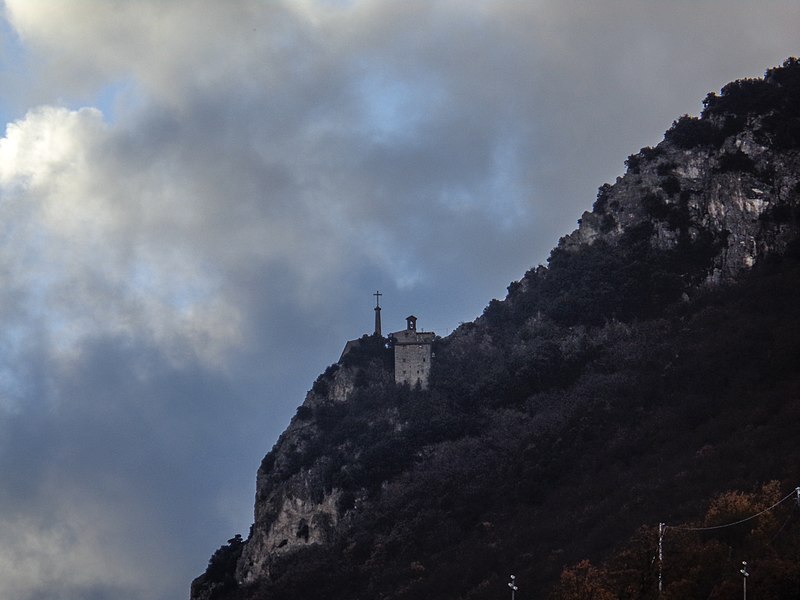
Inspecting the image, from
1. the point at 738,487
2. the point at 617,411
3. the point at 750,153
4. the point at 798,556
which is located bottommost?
the point at 798,556

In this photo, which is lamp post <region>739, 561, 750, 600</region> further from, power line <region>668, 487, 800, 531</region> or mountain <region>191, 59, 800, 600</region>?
mountain <region>191, 59, 800, 600</region>

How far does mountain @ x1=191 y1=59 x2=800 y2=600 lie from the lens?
10719 centimetres

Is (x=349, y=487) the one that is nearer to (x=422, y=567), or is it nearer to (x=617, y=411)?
(x=422, y=567)

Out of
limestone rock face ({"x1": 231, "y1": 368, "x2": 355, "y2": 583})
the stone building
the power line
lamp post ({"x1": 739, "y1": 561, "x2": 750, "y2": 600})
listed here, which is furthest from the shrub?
lamp post ({"x1": 739, "y1": 561, "x2": 750, "y2": 600})

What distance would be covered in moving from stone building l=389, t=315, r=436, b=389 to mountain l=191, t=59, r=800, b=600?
1050 millimetres

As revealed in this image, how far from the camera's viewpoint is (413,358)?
140 meters

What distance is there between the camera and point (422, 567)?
114 metres

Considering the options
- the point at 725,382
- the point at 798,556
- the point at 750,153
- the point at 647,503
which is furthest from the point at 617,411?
the point at 798,556

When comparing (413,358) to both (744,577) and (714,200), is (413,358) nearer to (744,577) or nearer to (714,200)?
(714,200)

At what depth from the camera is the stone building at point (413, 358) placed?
457 ft

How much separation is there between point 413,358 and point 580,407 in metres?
21.1

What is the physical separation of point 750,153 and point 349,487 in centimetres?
5231

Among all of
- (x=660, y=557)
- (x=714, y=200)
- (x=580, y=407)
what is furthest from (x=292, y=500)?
(x=660, y=557)

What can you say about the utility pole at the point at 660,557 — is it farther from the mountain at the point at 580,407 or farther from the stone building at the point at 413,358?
the stone building at the point at 413,358
